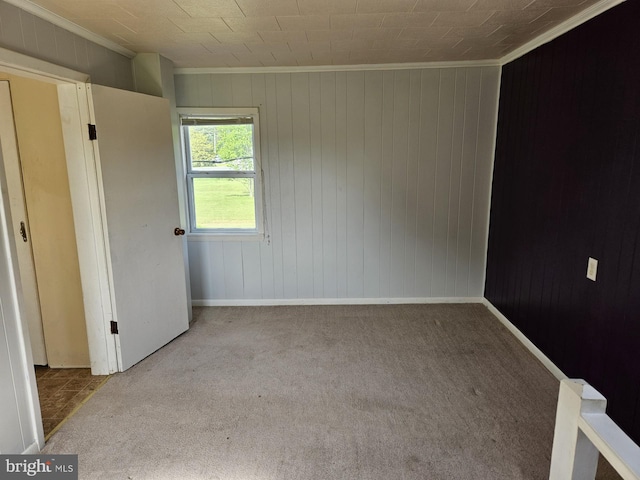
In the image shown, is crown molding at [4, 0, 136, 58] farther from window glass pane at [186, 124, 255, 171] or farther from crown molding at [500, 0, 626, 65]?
crown molding at [500, 0, 626, 65]

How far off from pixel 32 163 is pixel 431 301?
3.67m

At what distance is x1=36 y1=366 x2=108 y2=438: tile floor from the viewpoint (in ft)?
7.70

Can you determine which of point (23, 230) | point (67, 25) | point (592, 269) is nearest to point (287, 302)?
point (23, 230)

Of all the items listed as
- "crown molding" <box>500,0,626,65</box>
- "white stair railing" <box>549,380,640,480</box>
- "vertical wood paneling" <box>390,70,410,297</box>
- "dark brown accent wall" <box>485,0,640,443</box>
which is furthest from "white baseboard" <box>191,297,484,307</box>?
"white stair railing" <box>549,380,640,480</box>

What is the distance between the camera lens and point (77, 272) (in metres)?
2.78

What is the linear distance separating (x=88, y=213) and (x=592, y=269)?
10.6 feet

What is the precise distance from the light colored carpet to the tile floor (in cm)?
10

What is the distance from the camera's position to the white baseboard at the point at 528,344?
8.79 ft

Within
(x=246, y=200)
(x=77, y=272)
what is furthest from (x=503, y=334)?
(x=77, y=272)

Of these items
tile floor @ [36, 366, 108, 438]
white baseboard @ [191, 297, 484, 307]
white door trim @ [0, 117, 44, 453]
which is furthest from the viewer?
white baseboard @ [191, 297, 484, 307]

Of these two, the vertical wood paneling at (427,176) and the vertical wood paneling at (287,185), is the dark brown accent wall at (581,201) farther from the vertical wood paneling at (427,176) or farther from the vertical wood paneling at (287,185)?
the vertical wood paneling at (287,185)

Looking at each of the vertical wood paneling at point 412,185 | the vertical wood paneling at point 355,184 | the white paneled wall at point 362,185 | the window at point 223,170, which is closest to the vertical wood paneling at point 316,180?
the white paneled wall at point 362,185

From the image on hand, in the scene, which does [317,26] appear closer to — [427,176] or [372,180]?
[372,180]

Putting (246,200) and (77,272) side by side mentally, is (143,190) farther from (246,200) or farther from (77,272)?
(246,200)
